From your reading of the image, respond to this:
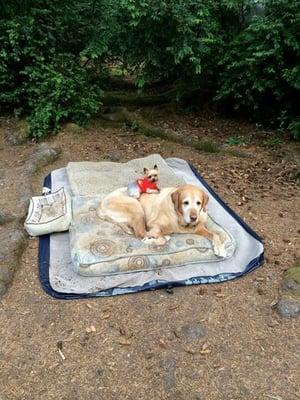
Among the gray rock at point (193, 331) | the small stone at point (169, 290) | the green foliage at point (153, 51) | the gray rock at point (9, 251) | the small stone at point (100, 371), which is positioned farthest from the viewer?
the green foliage at point (153, 51)

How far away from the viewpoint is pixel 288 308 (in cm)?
398

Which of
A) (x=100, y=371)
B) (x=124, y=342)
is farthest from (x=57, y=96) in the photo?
(x=100, y=371)

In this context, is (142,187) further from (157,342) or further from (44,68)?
(44,68)

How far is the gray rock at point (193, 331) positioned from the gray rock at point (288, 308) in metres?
0.76

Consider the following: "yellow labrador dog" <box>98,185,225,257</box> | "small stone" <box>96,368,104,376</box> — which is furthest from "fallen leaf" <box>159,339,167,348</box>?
"yellow labrador dog" <box>98,185,225,257</box>

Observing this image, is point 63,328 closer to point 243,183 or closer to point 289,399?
point 289,399

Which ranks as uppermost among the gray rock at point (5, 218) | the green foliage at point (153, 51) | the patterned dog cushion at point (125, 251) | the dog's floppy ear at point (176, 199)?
the green foliage at point (153, 51)

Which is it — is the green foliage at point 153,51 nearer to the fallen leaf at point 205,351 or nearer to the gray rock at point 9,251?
the gray rock at point 9,251

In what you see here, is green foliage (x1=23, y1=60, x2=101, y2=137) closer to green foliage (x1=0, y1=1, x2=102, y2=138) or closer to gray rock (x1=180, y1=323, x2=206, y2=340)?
green foliage (x1=0, y1=1, x2=102, y2=138)

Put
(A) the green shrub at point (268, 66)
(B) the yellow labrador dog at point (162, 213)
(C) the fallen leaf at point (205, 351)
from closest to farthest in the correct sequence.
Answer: (C) the fallen leaf at point (205, 351), (B) the yellow labrador dog at point (162, 213), (A) the green shrub at point (268, 66)

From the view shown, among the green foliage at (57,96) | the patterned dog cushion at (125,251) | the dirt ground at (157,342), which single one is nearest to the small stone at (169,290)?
the dirt ground at (157,342)

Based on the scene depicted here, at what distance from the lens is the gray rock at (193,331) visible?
3777 mm

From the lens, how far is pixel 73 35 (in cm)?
882

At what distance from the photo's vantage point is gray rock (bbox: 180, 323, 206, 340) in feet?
12.4
